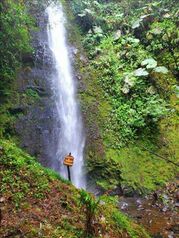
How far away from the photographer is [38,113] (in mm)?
10023

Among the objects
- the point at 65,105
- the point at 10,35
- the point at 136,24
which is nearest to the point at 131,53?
the point at 136,24

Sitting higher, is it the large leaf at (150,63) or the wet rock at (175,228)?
the large leaf at (150,63)

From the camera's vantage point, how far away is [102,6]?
15195mm

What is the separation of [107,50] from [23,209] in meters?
9.18

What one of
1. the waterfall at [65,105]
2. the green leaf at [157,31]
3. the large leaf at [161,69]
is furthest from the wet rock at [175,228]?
the green leaf at [157,31]

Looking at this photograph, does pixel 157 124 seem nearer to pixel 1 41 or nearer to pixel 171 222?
pixel 171 222

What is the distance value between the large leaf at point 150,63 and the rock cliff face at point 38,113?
3290 mm

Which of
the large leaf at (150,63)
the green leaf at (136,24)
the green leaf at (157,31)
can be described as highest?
the green leaf at (136,24)

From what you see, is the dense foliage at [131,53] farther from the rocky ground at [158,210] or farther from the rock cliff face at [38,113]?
the rocky ground at [158,210]

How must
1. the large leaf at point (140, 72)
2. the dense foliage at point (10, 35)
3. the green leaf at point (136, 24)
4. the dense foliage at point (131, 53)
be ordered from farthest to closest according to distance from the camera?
the green leaf at point (136, 24), the large leaf at point (140, 72), the dense foliage at point (131, 53), the dense foliage at point (10, 35)

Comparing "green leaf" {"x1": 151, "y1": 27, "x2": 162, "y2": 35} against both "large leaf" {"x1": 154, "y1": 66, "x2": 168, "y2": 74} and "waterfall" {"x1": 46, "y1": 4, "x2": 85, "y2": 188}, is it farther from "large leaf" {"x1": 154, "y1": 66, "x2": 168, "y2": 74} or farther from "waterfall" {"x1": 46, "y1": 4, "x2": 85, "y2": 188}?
"waterfall" {"x1": 46, "y1": 4, "x2": 85, "y2": 188}

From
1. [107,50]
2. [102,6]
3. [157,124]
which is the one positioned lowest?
[157,124]

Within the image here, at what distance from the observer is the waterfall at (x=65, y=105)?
935 centimetres

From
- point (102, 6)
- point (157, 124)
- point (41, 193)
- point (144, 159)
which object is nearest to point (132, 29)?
point (102, 6)
